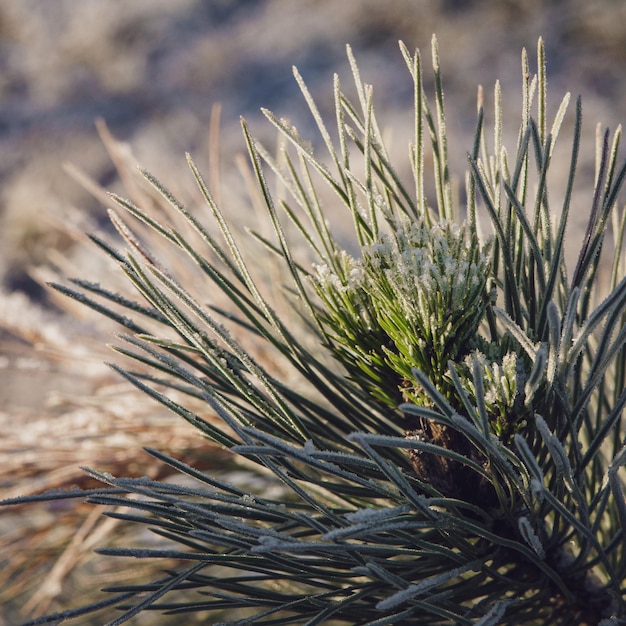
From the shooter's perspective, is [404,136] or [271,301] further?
[404,136]

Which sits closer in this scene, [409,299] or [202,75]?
[409,299]

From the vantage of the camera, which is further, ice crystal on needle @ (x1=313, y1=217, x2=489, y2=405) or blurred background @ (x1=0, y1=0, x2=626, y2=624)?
blurred background @ (x1=0, y1=0, x2=626, y2=624)

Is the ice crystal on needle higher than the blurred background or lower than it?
lower

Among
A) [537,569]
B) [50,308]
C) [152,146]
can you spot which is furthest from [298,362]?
[152,146]

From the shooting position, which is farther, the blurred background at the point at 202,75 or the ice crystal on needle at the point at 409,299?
the blurred background at the point at 202,75

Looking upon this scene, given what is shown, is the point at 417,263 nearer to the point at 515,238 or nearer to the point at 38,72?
the point at 515,238

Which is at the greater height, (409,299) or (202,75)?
(202,75)

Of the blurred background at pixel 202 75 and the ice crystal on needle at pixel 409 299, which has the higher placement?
the blurred background at pixel 202 75

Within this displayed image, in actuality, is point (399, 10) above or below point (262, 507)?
above
